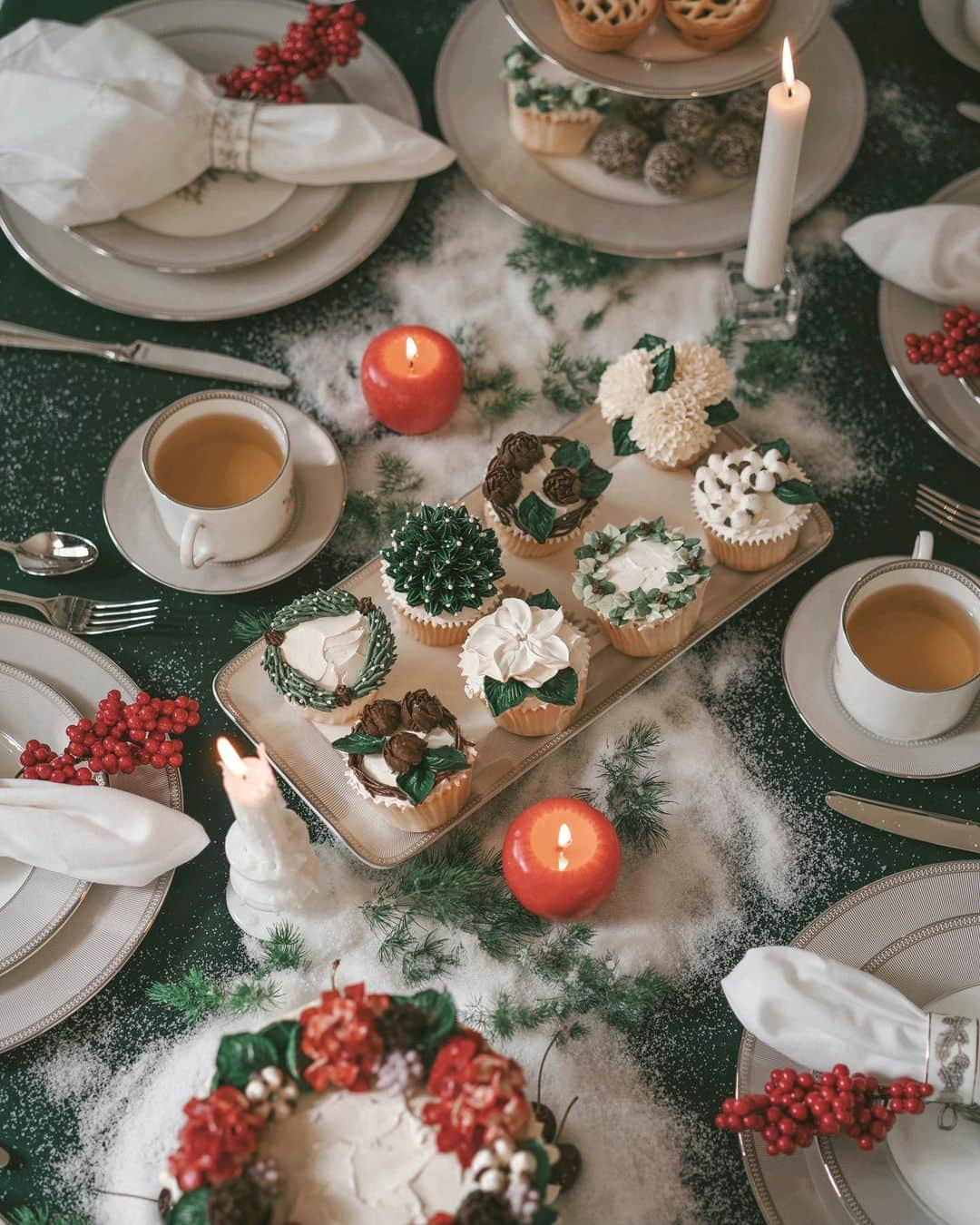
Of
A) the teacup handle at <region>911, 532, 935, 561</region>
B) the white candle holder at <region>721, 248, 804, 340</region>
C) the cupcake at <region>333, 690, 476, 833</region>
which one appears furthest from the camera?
the white candle holder at <region>721, 248, 804, 340</region>

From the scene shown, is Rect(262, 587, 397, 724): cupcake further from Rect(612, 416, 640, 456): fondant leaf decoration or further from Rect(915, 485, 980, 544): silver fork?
Rect(915, 485, 980, 544): silver fork

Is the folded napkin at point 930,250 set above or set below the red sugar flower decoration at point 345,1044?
above

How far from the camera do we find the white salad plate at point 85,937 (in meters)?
Result: 1.09

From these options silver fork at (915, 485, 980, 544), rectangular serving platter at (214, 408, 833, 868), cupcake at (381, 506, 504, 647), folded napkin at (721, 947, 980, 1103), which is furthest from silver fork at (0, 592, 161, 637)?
silver fork at (915, 485, 980, 544)

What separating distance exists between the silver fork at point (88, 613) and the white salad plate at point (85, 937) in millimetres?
60

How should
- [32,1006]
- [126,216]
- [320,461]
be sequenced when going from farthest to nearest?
[126,216] < [320,461] < [32,1006]

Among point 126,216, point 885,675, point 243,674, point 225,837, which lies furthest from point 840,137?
point 225,837

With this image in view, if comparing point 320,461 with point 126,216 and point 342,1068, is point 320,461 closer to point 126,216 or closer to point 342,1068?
point 126,216

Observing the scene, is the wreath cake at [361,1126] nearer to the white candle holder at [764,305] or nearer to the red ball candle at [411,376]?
the red ball candle at [411,376]

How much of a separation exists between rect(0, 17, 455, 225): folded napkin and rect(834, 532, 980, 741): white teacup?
0.71 metres

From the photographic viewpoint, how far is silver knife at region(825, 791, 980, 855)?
44.9 inches

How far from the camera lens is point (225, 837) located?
1.19m

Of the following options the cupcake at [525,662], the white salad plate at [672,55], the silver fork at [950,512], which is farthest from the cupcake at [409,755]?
the white salad plate at [672,55]

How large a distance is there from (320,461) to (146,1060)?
1.96 feet
